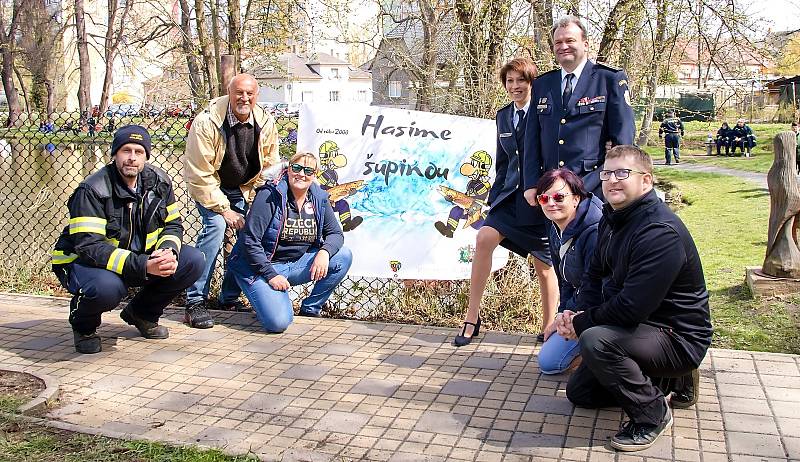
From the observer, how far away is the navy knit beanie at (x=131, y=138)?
16.6 feet

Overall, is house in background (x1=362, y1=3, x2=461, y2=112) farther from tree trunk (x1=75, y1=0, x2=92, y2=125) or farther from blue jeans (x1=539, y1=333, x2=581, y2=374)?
tree trunk (x1=75, y1=0, x2=92, y2=125)

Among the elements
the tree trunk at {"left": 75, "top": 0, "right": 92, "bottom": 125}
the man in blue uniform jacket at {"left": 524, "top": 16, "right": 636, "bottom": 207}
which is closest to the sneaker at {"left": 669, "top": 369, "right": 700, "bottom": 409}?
the man in blue uniform jacket at {"left": 524, "top": 16, "right": 636, "bottom": 207}

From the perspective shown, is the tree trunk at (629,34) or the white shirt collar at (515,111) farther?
the tree trunk at (629,34)

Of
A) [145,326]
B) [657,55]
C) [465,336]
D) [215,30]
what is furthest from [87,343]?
[657,55]

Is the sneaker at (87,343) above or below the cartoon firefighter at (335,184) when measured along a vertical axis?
below

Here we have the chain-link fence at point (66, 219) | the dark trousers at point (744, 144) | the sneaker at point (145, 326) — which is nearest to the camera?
the sneaker at point (145, 326)

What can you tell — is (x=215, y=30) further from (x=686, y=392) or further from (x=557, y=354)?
(x=686, y=392)

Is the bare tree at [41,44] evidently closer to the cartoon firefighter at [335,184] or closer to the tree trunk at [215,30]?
the tree trunk at [215,30]

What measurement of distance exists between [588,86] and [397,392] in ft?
7.06

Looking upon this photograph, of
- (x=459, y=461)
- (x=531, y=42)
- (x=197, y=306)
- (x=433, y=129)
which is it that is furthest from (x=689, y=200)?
(x=459, y=461)

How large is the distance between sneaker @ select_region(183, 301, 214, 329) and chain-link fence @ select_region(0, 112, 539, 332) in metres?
0.65

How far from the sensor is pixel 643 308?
362 centimetres

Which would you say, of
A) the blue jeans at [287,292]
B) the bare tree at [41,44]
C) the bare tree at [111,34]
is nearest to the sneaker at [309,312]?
the blue jeans at [287,292]

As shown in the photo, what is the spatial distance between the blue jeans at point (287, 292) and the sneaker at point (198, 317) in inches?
13.7
